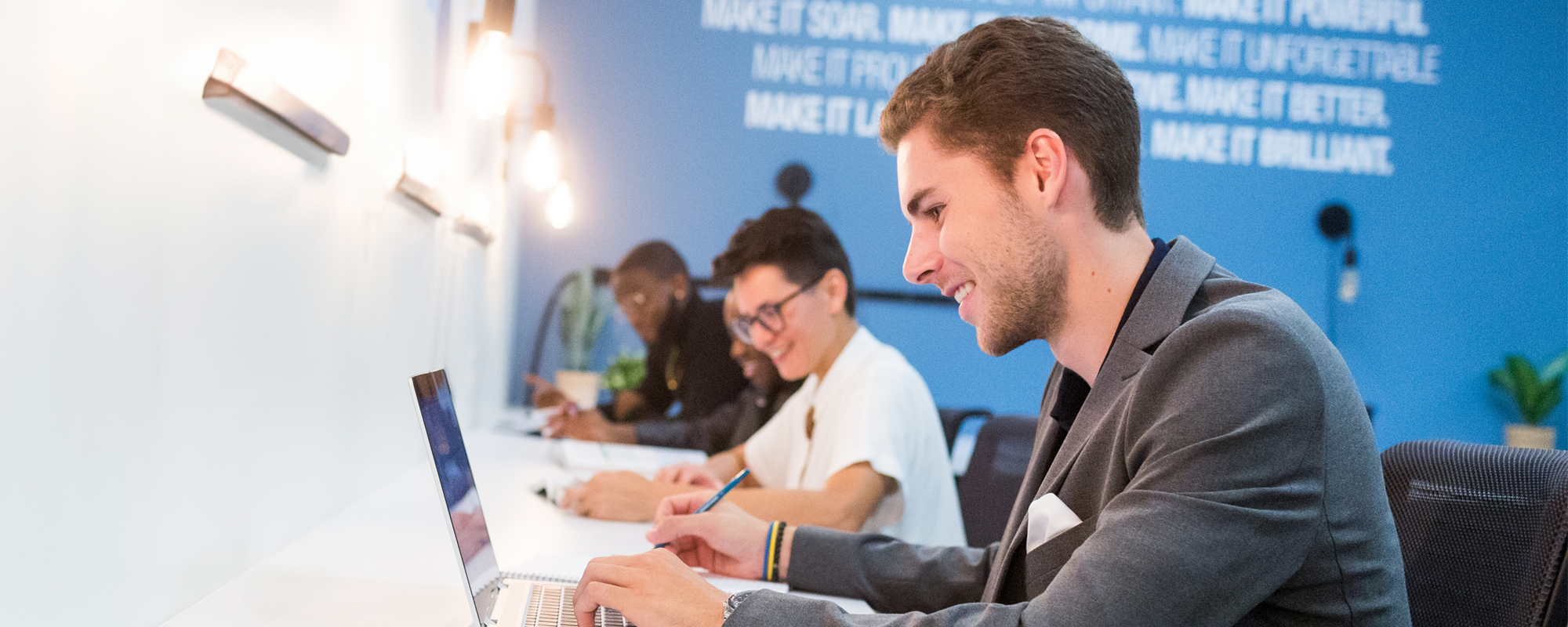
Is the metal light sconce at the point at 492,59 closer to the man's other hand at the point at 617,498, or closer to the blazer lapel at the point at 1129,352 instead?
the man's other hand at the point at 617,498

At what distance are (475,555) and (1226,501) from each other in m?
0.67

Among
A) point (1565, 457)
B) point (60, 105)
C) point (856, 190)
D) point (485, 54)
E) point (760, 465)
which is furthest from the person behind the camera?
point (856, 190)

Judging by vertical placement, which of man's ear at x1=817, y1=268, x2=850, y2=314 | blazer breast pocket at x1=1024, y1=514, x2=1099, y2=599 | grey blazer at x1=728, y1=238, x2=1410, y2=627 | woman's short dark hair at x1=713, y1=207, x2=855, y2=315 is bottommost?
blazer breast pocket at x1=1024, y1=514, x2=1099, y2=599

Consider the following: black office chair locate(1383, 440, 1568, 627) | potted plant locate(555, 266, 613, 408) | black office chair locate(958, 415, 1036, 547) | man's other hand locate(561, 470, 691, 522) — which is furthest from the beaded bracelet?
potted plant locate(555, 266, 613, 408)

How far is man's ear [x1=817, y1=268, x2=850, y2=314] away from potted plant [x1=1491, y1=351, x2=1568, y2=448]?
8.82 ft

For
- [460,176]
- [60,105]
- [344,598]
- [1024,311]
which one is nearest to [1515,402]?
[1024,311]

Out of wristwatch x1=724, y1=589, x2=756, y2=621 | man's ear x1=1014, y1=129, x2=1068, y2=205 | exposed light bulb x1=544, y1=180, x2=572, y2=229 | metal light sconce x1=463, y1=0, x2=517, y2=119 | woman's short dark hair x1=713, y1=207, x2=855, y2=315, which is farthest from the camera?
exposed light bulb x1=544, y1=180, x2=572, y2=229

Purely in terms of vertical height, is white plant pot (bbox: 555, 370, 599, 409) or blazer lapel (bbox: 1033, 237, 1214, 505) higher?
blazer lapel (bbox: 1033, 237, 1214, 505)

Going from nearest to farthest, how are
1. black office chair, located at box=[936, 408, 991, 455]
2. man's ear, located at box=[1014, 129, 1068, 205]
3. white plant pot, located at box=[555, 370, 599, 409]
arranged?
man's ear, located at box=[1014, 129, 1068, 205] < black office chair, located at box=[936, 408, 991, 455] < white plant pot, located at box=[555, 370, 599, 409]

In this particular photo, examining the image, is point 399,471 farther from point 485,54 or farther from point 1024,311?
point 1024,311

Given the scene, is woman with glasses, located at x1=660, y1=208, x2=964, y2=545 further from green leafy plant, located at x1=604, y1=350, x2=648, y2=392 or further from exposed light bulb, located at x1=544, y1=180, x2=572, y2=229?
exposed light bulb, located at x1=544, y1=180, x2=572, y2=229

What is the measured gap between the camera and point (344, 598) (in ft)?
3.22

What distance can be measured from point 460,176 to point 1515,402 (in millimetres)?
3631

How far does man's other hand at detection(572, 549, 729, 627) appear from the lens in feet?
2.66
